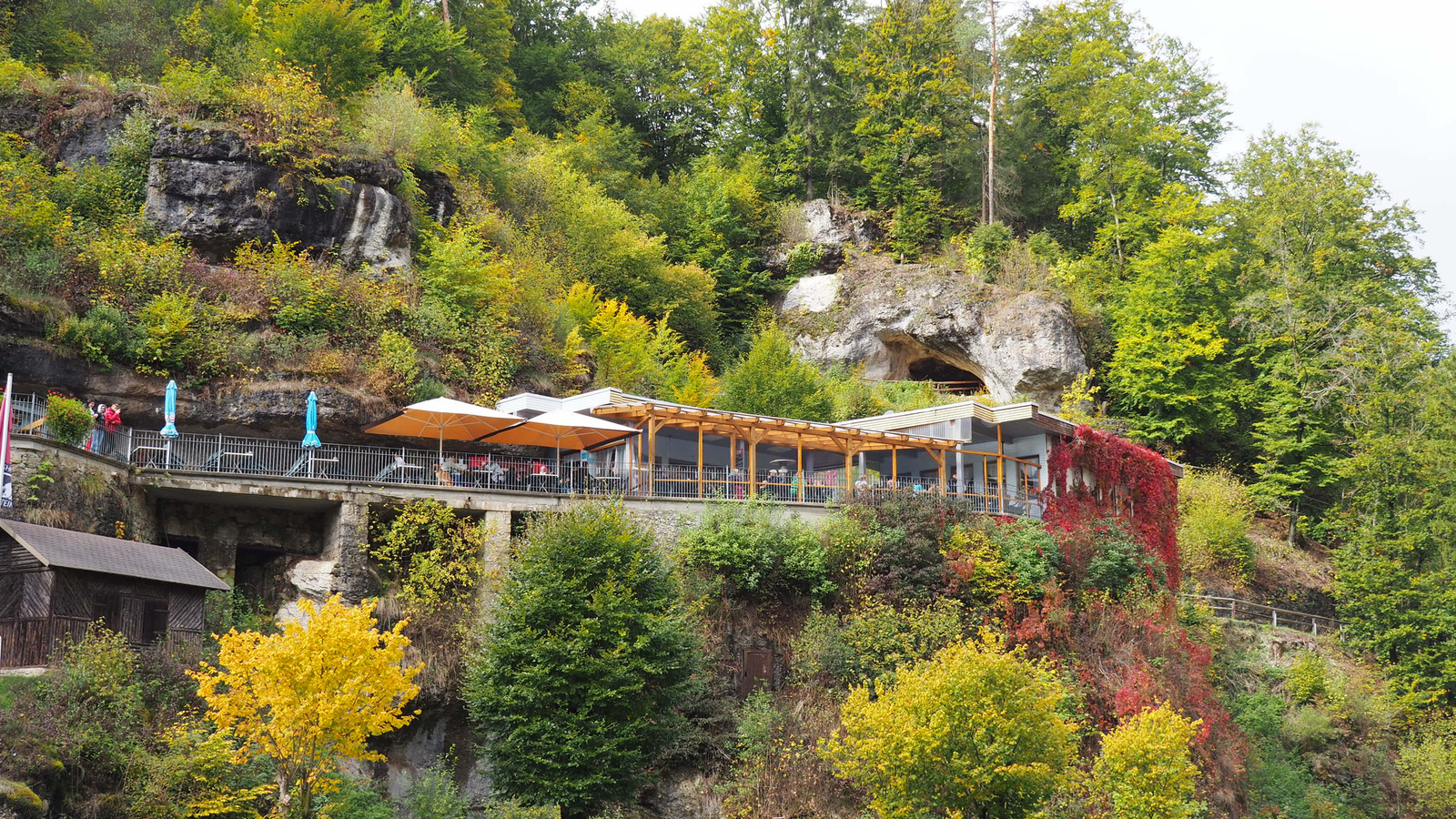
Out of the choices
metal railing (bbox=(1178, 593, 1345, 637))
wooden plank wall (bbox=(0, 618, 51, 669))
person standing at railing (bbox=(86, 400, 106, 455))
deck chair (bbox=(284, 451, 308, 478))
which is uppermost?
person standing at railing (bbox=(86, 400, 106, 455))

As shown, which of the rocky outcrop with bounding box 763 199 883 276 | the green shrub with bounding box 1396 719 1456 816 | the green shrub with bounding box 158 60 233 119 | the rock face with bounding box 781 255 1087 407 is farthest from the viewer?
the rocky outcrop with bounding box 763 199 883 276

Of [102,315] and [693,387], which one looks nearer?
[102,315]

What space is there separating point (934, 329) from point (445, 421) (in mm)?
23200

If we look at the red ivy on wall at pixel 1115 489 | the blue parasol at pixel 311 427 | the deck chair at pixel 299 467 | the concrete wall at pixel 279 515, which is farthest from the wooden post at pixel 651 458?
the red ivy on wall at pixel 1115 489

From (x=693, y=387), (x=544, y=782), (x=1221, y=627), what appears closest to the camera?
(x=544, y=782)

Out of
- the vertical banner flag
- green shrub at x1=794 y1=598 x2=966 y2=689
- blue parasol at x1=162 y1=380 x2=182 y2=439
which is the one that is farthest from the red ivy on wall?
the vertical banner flag

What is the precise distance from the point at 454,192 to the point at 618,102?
2237cm

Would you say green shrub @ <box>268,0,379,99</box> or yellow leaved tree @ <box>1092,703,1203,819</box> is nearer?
yellow leaved tree @ <box>1092,703,1203,819</box>

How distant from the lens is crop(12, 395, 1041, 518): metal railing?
85.7ft

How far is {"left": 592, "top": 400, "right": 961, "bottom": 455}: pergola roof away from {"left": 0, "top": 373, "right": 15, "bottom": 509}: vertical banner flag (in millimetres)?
13040

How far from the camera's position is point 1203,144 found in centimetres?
5150

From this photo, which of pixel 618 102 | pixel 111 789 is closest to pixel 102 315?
pixel 111 789

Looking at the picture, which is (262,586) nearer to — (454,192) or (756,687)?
(756,687)

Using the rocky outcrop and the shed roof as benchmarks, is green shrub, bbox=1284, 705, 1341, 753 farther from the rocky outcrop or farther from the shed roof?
the shed roof
